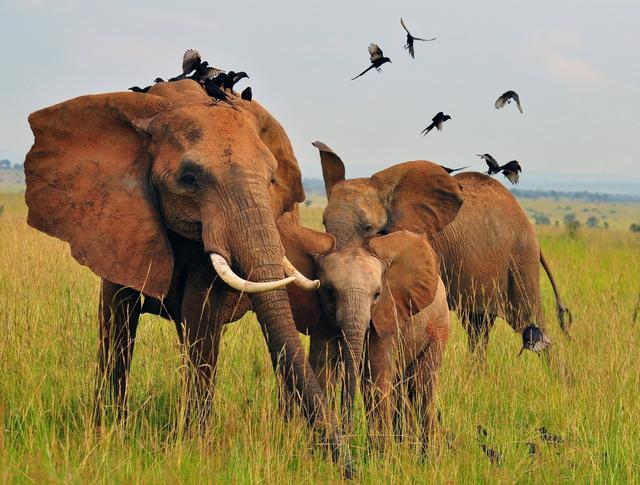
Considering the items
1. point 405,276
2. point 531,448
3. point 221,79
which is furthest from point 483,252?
point 221,79

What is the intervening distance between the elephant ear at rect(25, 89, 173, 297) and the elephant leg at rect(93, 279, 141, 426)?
49cm

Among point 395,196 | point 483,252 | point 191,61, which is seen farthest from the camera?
point 483,252

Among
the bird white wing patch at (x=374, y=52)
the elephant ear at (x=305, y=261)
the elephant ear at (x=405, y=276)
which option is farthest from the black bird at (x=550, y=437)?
the bird white wing patch at (x=374, y=52)

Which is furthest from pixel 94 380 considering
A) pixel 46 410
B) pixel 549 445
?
pixel 549 445

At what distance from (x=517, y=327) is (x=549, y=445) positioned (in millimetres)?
3677

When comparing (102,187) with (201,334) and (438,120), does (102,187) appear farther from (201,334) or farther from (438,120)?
(438,120)

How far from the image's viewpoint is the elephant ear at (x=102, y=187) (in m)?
5.53

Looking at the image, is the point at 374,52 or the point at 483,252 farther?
the point at 483,252

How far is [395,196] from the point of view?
747cm

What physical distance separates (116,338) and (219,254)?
1300 mm

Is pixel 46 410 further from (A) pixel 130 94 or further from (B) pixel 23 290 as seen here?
(B) pixel 23 290

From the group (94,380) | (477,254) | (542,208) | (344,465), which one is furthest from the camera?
(542,208)

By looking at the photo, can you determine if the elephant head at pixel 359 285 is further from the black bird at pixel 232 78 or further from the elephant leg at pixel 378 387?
the black bird at pixel 232 78

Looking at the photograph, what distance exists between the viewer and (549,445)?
5.79 m
